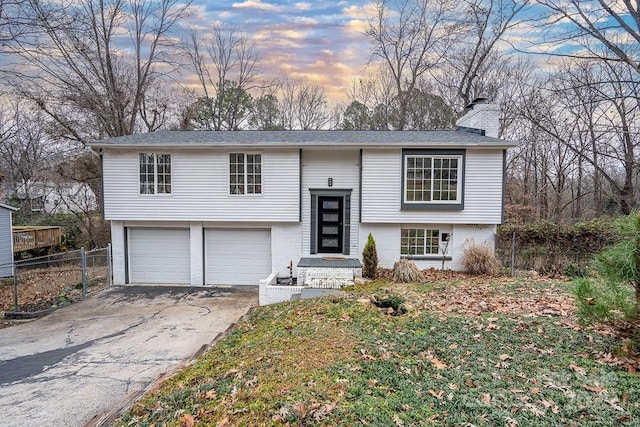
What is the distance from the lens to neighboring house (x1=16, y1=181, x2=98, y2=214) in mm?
19812

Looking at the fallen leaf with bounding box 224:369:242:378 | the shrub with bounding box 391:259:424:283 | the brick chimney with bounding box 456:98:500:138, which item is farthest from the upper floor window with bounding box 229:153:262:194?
the fallen leaf with bounding box 224:369:242:378

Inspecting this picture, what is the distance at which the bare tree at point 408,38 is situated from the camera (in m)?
20.6

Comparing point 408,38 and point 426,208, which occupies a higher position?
point 408,38

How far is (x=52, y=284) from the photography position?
11.9 metres

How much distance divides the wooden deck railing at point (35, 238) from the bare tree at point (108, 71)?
16.1 ft

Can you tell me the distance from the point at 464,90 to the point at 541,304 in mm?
17717

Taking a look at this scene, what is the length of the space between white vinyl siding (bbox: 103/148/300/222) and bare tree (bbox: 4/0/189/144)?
7641mm

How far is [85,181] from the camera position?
714 inches

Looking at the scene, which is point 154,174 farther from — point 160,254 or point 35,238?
point 35,238

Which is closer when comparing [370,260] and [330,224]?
[370,260]

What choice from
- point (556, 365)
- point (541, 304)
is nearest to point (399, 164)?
point (541, 304)

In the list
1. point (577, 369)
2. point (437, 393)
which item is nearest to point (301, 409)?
point (437, 393)

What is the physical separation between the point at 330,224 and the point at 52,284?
957 centimetres

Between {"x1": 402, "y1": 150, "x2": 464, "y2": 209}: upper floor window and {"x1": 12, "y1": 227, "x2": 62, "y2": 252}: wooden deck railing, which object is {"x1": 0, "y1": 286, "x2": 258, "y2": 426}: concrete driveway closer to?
{"x1": 402, "y1": 150, "x2": 464, "y2": 209}: upper floor window
